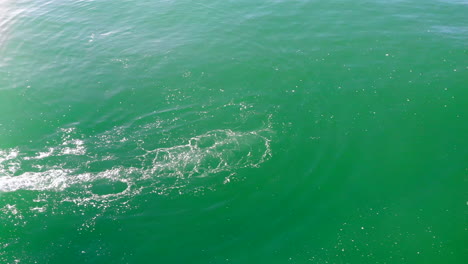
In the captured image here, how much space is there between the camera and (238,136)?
133ft

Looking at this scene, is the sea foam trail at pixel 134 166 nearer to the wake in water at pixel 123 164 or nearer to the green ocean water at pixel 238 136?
the wake in water at pixel 123 164

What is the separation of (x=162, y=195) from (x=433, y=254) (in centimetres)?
2628

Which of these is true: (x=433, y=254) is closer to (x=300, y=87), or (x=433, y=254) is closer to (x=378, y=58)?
(x=300, y=87)

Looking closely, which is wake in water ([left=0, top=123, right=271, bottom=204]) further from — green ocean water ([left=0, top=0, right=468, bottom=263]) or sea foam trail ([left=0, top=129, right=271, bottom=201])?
green ocean water ([left=0, top=0, right=468, bottom=263])

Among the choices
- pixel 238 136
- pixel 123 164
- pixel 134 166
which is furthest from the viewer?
pixel 238 136

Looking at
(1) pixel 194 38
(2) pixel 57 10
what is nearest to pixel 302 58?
(1) pixel 194 38

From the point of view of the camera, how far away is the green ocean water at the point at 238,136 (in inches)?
1267

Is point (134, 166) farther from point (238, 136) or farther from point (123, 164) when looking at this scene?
point (238, 136)

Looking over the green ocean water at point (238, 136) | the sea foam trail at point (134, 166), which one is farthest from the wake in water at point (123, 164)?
the green ocean water at point (238, 136)

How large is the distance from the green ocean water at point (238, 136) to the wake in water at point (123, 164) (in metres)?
0.17

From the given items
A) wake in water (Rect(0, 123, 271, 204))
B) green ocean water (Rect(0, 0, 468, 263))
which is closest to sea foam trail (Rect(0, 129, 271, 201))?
wake in water (Rect(0, 123, 271, 204))

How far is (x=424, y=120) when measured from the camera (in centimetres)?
4166

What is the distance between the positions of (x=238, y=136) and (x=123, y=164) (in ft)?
44.5

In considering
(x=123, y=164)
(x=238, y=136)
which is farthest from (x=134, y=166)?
(x=238, y=136)
